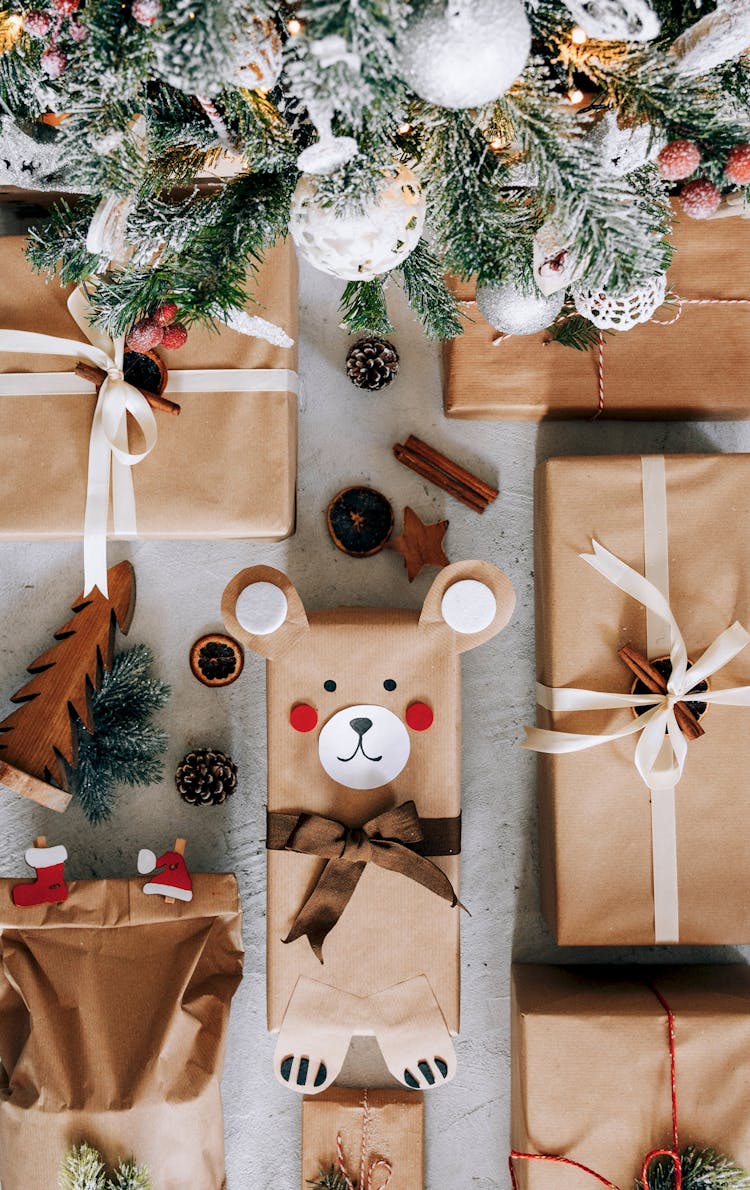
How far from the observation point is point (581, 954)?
4.40ft

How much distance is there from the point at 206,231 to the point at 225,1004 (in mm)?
1068

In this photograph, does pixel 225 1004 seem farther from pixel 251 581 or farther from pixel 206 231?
pixel 206 231

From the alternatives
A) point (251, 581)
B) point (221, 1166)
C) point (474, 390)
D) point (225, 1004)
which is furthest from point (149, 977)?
point (474, 390)

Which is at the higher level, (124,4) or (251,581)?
(124,4)

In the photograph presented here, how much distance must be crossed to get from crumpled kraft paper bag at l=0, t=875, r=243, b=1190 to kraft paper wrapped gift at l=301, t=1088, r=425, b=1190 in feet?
0.51

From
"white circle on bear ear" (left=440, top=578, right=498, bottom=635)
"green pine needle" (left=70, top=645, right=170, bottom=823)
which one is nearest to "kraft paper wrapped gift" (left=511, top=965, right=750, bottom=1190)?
"white circle on bear ear" (left=440, top=578, right=498, bottom=635)

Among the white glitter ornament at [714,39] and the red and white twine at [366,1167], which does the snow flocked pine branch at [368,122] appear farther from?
the red and white twine at [366,1167]

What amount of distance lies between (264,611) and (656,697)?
22.1 inches

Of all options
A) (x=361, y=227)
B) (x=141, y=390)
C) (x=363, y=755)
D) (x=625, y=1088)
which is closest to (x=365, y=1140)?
(x=625, y=1088)

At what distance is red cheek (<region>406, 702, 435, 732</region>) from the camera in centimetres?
114

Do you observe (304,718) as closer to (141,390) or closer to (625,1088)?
(141,390)

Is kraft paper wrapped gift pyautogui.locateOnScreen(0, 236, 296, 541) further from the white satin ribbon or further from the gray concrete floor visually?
the gray concrete floor

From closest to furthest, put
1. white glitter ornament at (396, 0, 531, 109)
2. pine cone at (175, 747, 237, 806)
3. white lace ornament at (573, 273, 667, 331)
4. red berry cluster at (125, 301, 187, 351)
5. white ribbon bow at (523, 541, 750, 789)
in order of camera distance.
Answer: white glitter ornament at (396, 0, 531, 109) → white lace ornament at (573, 273, 667, 331) → red berry cluster at (125, 301, 187, 351) → white ribbon bow at (523, 541, 750, 789) → pine cone at (175, 747, 237, 806)

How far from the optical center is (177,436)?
1162mm
